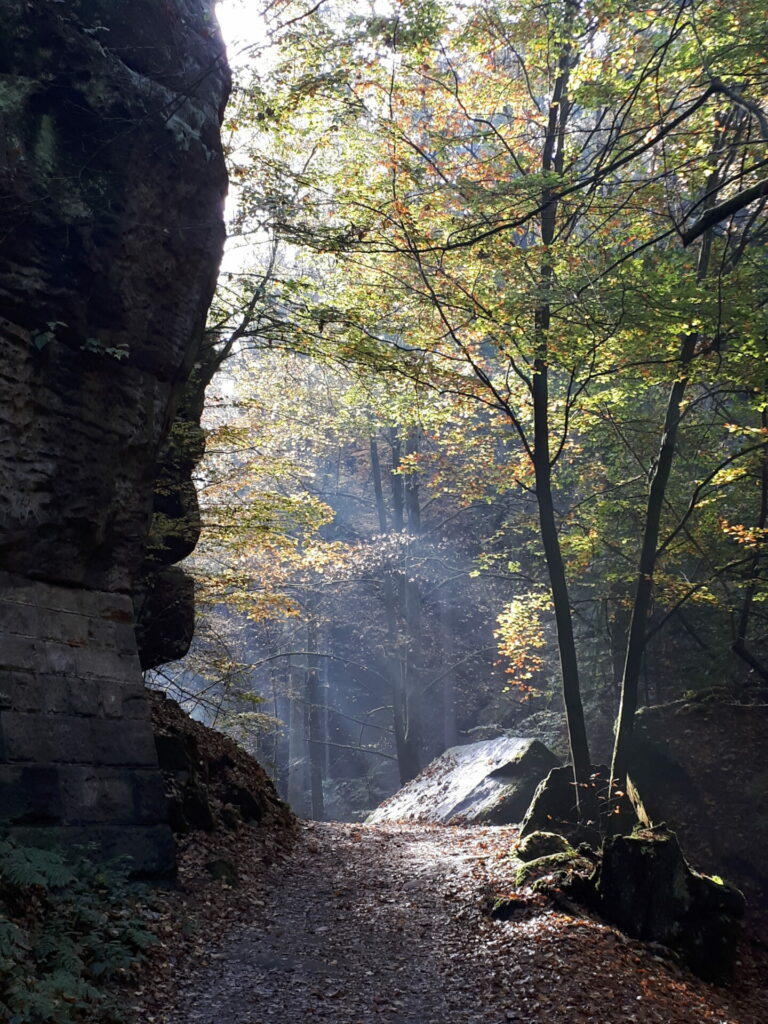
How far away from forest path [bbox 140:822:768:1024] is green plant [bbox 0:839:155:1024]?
44cm

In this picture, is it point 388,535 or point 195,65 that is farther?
point 388,535

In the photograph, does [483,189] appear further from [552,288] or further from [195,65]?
[195,65]

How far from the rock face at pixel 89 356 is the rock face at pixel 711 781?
7014 mm

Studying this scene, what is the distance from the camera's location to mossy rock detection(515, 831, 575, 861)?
28.1 feet

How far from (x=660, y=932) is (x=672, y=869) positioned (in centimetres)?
55

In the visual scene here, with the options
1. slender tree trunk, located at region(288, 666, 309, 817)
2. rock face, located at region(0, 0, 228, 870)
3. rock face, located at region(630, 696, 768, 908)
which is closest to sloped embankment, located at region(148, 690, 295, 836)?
rock face, located at region(0, 0, 228, 870)

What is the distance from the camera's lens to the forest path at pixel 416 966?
5.27 m

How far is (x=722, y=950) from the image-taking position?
278 inches

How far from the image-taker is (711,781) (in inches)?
434

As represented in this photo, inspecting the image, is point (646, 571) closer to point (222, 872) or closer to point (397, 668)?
point (222, 872)

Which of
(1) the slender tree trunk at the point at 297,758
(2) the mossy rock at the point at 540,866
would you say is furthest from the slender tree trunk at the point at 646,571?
(1) the slender tree trunk at the point at 297,758

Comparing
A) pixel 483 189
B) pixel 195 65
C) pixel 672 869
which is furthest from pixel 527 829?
pixel 195 65

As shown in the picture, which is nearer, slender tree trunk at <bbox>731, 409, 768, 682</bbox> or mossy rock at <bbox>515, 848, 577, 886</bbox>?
mossy rock at <bbox>515, 848, 577, 886</bbox>

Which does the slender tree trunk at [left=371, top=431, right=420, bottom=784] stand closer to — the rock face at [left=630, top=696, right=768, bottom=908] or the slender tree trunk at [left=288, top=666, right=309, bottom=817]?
the slender tree trunk at [left=288, top=666, right=309, bottom=817]
